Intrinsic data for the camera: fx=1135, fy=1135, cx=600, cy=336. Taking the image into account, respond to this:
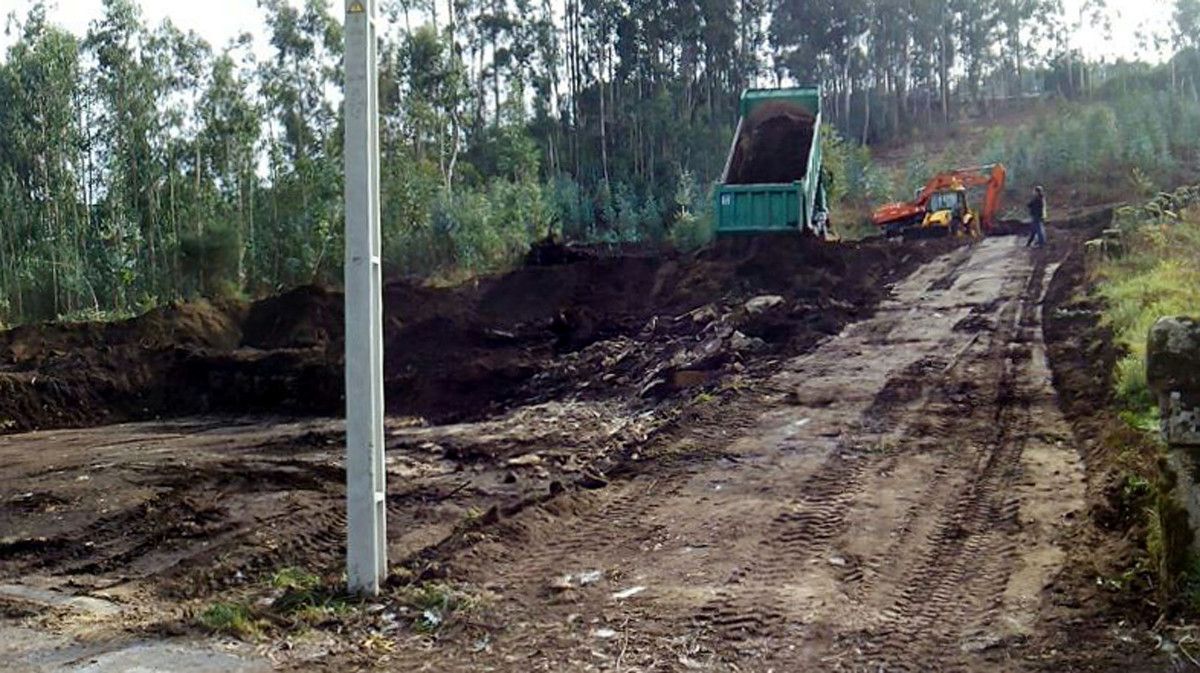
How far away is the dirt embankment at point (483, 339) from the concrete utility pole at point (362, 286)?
6.77m

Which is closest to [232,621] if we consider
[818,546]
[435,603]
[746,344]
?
[435,603]

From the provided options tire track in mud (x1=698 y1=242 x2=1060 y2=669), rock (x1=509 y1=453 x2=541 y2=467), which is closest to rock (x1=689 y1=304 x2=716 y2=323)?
tire track in mud (x1=698 y1=242 x2=1060 y2=669)

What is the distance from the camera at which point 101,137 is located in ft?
130

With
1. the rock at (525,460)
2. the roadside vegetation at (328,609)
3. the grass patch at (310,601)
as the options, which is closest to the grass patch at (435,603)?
the roadside vegetation at (328,609)

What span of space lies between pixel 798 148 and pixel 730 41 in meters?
33.8

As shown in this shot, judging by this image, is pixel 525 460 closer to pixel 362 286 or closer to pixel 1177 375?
pixel 362 286

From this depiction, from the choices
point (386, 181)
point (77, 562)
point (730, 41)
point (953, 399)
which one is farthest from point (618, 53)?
point (77, 562)

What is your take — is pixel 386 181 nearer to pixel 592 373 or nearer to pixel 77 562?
pixel 592 373

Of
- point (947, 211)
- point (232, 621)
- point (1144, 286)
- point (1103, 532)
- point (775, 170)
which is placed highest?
point (775, 170)

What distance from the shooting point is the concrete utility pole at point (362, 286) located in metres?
5.81

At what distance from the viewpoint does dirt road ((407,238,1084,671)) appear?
503 centimetres

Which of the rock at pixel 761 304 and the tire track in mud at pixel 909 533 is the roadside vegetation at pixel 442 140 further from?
the tire track in mud at pixel 909 533

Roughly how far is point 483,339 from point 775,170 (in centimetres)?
740

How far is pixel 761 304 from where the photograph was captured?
16.0 meters
